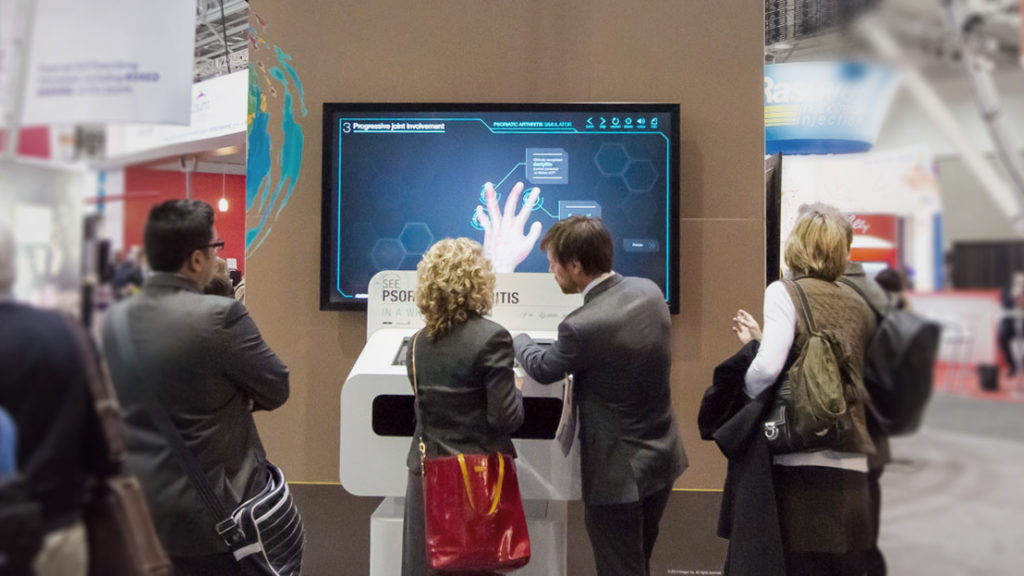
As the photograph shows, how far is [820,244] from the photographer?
85.6 inches

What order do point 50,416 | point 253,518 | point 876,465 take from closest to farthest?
1. point 50,416
2. point 876,465
3. point 253,518

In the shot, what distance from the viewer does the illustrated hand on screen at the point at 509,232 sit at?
11.0 feet

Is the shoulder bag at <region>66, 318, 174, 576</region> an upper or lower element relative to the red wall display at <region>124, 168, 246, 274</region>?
lower

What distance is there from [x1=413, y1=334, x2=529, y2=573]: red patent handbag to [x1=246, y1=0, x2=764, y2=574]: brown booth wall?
102 centimetres

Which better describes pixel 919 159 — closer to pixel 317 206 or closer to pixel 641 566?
pixel 641 566

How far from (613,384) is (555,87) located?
141 centimetres

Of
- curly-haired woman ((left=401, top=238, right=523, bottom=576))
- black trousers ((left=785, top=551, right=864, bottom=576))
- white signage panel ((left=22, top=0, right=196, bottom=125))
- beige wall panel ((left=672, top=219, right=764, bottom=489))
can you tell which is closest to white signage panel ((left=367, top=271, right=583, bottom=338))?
beige wall panel ((left=672, top=219, right=764, bottom=489))

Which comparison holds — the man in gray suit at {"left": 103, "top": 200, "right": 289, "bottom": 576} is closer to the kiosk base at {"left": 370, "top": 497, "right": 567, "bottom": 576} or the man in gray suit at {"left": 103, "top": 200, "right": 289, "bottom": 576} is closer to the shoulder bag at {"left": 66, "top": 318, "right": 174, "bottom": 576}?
the shoulder bag at {"left": 66, "top": 318, "right": 174, "bottom": 576}

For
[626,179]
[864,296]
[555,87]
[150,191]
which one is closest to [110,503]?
[150,191]

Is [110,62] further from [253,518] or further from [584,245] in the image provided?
[584,245]

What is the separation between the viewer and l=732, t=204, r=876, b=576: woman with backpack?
6.93 ft

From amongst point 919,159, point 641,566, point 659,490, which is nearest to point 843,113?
point 919,159

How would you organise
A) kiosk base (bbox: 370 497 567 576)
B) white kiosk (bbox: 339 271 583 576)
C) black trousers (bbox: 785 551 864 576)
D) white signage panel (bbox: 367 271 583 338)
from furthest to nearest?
white signage panel (bbox: 367 271 583 338)
kiosk base (bbox: 370 497 567 576)
white kiosk (bbox: 339 271 583 576)
black trousers (bbox: 785 551 864 576)

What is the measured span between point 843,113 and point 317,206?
2324 millimetres
